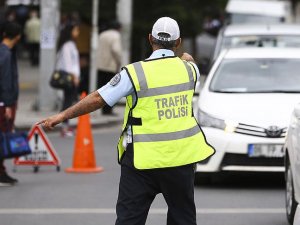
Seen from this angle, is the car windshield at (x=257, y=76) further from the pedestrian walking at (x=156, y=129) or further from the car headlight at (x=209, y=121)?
the pedestrian walking at (x=156, y=129)

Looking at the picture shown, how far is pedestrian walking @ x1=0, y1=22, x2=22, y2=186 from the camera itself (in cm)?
1166

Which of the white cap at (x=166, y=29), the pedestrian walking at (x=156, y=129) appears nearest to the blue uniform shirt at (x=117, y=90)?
the pedestrian walking at (x=156, y=129)

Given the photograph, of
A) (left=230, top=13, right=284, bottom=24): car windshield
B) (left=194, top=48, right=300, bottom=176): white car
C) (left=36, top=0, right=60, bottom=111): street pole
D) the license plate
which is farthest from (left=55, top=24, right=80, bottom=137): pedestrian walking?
(left=230, top=13, right=284, bottom=24): car windshield

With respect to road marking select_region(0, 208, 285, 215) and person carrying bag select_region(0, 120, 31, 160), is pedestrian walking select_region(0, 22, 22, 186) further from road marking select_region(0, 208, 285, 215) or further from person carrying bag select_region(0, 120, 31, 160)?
road marking select_region(0, 208, 285, 215)

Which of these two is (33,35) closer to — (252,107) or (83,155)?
(83,155)

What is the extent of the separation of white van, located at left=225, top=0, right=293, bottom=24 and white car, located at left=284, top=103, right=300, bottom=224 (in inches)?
821

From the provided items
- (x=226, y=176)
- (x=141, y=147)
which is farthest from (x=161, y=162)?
(x=226, y=176)

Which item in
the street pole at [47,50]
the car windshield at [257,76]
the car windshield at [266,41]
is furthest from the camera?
the street pole at [47,50]

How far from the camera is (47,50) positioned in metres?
20.1

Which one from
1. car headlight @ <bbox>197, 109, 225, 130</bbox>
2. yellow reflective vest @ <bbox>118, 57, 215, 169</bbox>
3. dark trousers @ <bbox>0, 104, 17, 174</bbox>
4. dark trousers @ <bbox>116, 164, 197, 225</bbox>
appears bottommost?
dark trousers @ <bbox>0, 104, 17, 174</bbox>

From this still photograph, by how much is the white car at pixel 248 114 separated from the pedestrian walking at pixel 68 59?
4.87 meters

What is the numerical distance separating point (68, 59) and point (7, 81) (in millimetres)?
5661

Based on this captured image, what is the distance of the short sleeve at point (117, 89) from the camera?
6.55 meters

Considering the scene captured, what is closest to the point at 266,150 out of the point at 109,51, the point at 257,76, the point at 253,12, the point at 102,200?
the point at 257,76
